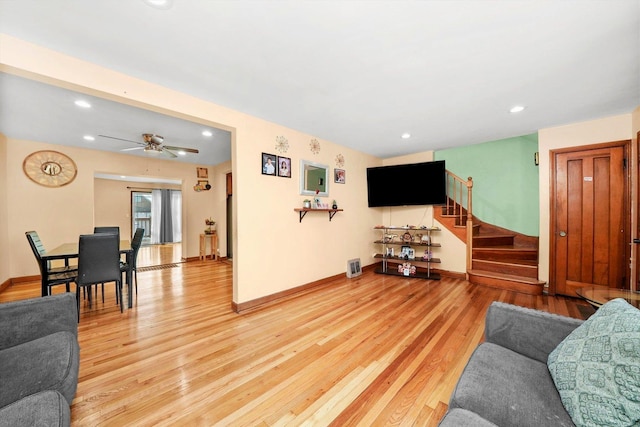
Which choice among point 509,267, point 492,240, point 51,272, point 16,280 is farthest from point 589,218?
point 16,280

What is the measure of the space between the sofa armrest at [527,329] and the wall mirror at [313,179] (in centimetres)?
280

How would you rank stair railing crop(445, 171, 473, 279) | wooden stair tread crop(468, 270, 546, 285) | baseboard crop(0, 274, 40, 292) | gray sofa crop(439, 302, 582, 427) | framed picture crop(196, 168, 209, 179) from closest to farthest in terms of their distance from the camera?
gray sofa crop(439, 302, 582, 427) < wooden stair tread crop(468, 270, 546, 285) < baseboard crop(0, 274, 40, 292) < stair railing crop(445, 171, 473, 279) < framed picture crop(196, 168, 209, 179)

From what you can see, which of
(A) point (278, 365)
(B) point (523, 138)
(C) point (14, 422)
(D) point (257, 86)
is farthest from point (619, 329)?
(B) point (523, 138)

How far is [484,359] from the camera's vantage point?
1.25m

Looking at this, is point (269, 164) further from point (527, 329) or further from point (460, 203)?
point (460, 203)

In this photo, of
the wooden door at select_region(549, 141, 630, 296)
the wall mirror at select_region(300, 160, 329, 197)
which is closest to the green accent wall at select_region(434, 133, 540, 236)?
the wooden door at select_region(549, 141, 630, 296)

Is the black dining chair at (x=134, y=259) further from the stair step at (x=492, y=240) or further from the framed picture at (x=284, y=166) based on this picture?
the stair step at (x=492, y=240)

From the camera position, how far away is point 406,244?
4855mm

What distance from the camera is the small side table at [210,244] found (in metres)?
6.30

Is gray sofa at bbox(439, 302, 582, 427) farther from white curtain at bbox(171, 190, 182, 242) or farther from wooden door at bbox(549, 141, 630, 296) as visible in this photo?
white curtain at bbox(171, 190, 182, 242)

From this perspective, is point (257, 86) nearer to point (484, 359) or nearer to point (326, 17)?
point (326, 17)

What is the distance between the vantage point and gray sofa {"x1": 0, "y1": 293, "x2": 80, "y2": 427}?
0.91 m

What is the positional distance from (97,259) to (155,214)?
7.43m

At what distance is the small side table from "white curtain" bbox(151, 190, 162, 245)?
166 inches
